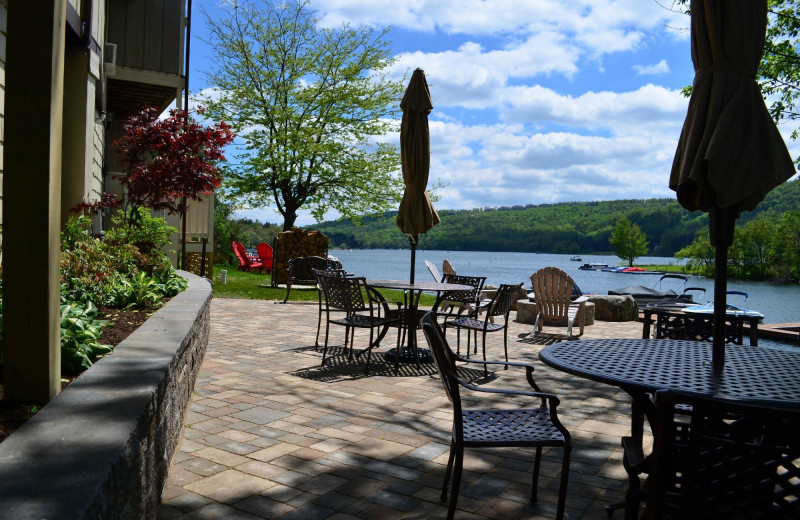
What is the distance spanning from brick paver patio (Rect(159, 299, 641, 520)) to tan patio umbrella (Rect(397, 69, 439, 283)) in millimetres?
1776

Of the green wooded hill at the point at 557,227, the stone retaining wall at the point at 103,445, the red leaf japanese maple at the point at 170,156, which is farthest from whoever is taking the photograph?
the green wooded hill at the point at 557,227

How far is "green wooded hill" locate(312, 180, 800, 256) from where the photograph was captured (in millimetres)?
56031

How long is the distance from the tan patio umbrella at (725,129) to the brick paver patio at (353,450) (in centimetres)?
116

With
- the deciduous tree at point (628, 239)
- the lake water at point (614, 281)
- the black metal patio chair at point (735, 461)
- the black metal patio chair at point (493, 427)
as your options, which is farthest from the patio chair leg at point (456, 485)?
the deciduous tree at point (628, 239)

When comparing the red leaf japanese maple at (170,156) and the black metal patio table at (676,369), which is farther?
the red leaf japanese maple at (170,156)

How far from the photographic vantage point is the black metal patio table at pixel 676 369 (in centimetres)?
218

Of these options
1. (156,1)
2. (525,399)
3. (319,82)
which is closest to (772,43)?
(525,399)

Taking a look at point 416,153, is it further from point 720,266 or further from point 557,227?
point 557,227

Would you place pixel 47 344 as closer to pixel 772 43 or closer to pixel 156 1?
pixel 156 1

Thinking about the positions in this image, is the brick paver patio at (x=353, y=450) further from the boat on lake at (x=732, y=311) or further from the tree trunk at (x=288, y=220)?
the tree trunk at (x=288, y=220)

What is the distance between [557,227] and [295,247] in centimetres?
4643

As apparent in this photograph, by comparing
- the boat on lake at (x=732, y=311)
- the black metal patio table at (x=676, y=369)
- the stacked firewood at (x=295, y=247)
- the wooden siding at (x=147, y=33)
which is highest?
the wooden siding at (x=147, y=33)

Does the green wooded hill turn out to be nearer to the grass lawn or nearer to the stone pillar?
the grass lawn

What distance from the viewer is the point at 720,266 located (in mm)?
2736
